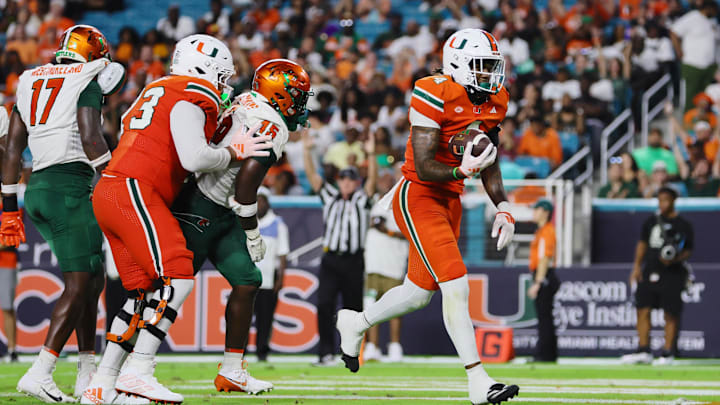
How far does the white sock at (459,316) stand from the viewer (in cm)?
600

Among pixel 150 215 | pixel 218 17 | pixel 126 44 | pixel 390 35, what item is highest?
pixel 218 17

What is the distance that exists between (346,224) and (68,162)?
5.35 meters

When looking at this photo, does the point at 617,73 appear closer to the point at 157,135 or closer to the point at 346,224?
the point at 346,224

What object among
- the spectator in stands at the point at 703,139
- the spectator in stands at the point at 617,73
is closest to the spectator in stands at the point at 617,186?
the spectator in stands at the point at 703,139

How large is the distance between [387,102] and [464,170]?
429 inches

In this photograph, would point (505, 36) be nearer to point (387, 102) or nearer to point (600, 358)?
point (387, 102)

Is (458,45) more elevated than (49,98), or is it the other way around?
(458,45)

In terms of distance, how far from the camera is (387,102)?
16797 mm

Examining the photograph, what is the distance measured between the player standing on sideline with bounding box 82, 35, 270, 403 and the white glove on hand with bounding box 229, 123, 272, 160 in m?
0.09

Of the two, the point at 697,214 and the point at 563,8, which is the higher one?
the point at 563,8

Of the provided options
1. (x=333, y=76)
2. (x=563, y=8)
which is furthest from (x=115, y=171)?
(x=563, y=8)

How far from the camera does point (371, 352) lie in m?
12.3

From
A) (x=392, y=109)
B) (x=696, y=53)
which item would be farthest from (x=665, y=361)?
(x=696, y=53)

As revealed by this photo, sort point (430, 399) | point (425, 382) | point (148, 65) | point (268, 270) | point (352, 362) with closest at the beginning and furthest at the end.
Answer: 1. point (430, 399)
2. point (352, 362)
3. point (425, 382)
4. point (268, 270)
5. point (148, 65)
